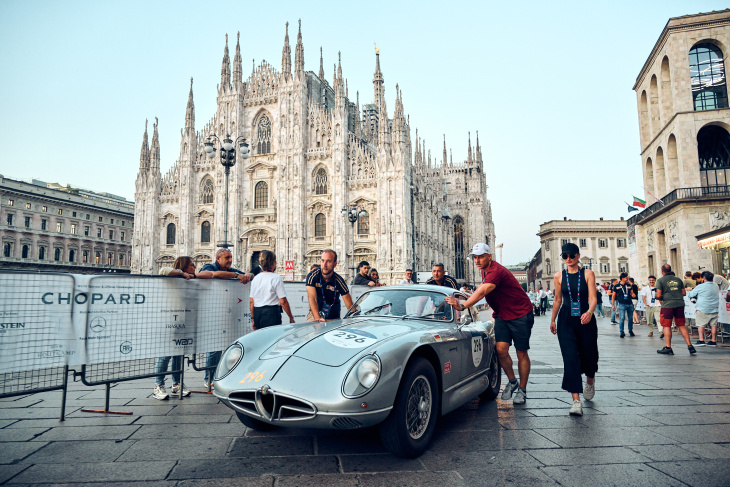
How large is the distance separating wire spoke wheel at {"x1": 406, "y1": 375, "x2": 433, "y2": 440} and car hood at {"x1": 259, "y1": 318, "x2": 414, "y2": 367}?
443mm

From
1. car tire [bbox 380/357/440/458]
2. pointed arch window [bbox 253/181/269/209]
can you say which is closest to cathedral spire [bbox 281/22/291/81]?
pointed arch window [bbox 253/181/269/209]

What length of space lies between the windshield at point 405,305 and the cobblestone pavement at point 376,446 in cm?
107

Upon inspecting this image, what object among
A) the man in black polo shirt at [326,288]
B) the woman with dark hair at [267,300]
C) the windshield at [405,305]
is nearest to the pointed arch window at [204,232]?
the woman with dark hair at [267,300]

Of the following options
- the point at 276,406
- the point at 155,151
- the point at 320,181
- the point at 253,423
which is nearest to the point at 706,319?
the point at 253,423

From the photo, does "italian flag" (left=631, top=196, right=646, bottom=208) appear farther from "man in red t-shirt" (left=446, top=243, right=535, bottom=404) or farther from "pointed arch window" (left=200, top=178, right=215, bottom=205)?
"pointed arch window" (left=200, top=178, right=215, bottom=205)

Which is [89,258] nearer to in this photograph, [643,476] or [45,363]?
[45,363]

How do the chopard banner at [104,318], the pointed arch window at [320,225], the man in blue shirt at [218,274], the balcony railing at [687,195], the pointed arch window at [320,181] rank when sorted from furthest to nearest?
the pointed arch window at [320,181] < the pointed arch window at [320,225] < the balcony railing at [687,195] < the man in blue shirt at [218,274] < the chopard banner at [104,318]

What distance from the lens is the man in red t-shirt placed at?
5.12 m

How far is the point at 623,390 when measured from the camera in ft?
18.9

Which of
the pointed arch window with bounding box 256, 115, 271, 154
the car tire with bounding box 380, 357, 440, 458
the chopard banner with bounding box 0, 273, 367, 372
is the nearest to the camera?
the car tire with bounding box 380, 357, 440, 458

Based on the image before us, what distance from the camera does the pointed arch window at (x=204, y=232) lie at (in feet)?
123

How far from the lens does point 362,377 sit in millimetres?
3229

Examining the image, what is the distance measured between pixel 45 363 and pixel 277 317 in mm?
2484

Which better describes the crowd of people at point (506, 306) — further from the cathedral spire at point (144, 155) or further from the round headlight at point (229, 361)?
the cathedral spire at point (144, 155)
